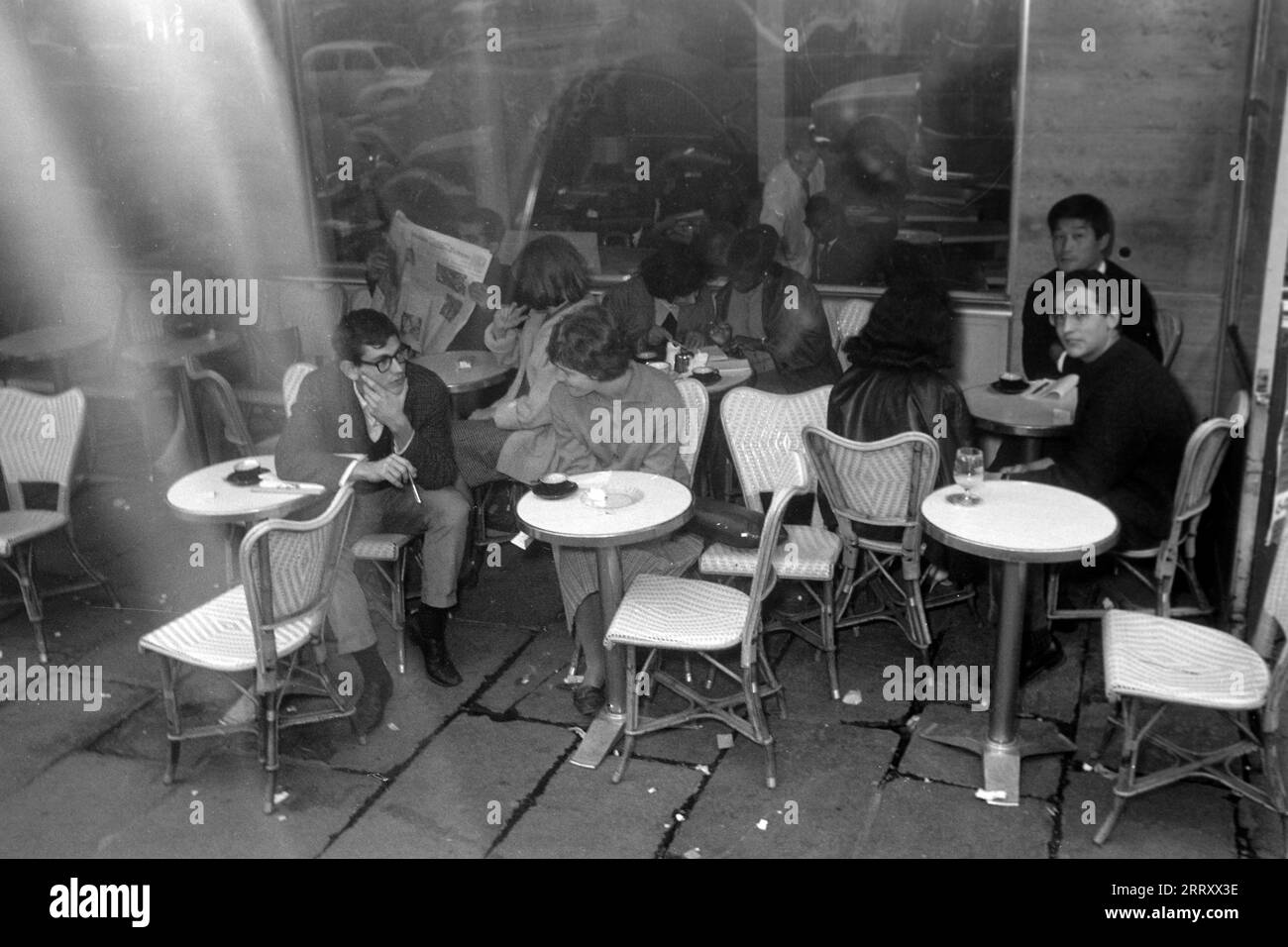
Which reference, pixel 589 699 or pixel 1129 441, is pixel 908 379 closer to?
pixel 1129 441

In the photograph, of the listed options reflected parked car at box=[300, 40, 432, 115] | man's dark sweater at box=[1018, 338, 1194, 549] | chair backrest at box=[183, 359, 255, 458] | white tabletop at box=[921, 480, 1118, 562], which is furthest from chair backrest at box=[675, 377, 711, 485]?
reflected parked car at box=[300, 40, 432, 115]

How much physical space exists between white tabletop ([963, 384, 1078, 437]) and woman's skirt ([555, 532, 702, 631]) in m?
1.35

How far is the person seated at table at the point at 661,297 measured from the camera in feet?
20.0

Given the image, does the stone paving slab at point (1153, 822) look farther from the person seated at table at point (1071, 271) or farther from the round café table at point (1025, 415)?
the person seated at table at point (1071, 271)

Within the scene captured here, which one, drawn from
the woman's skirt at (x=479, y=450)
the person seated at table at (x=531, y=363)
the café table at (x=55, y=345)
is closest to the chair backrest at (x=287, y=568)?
the person seated at table at (x=531, y=363)

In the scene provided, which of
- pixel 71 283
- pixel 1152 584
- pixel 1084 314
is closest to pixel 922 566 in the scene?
pixel 1152 584

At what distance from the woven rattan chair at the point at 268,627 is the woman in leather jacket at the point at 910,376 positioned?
1966 millimetres

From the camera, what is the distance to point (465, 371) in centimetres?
596

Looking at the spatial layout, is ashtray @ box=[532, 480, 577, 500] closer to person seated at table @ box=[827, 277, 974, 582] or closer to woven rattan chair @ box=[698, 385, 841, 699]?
woven rattan chair @ box=[698, 385, 841, 699]

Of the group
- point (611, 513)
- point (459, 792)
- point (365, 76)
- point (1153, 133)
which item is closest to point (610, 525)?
point (611, 513)

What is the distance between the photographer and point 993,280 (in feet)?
22.2

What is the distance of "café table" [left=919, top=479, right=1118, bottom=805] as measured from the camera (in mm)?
3721

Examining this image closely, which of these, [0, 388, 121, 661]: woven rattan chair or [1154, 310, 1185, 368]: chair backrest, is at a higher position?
[1154, 310, 1185, 368]: chair backrest

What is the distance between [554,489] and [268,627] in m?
1.03
